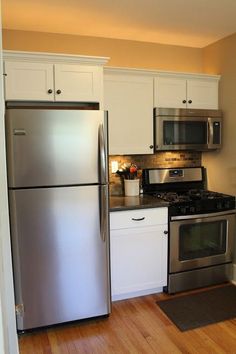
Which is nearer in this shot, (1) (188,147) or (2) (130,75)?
(2) (130,75)

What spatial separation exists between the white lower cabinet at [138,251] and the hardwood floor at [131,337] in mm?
269

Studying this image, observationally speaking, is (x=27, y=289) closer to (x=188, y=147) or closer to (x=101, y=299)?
(x=101, y=299)

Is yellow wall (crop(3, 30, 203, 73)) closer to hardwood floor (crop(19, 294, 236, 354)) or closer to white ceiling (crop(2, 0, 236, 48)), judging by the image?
white ceiling (crop(2, 0, 236, 48))

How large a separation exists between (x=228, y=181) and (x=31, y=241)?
2.12 meters

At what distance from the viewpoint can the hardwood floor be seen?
2162mm

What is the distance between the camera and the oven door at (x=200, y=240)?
2.86m

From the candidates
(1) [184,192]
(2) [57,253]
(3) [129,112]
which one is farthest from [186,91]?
(2) [57,253]

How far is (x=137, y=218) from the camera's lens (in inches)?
107

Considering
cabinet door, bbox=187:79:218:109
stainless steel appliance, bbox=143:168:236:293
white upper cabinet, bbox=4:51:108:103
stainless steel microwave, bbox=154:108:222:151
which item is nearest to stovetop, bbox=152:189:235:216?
stainless steel appliance, bbox=143:168:236:293

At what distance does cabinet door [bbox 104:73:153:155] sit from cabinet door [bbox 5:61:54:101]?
0.61 metres

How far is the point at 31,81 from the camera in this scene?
2443 mm

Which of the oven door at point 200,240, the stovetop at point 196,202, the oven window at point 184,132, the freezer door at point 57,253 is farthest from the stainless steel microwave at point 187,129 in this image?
the freezer door at point 57,253

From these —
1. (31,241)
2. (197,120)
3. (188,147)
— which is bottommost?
(31,241)

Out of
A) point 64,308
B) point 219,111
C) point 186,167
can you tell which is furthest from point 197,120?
point 64,308
